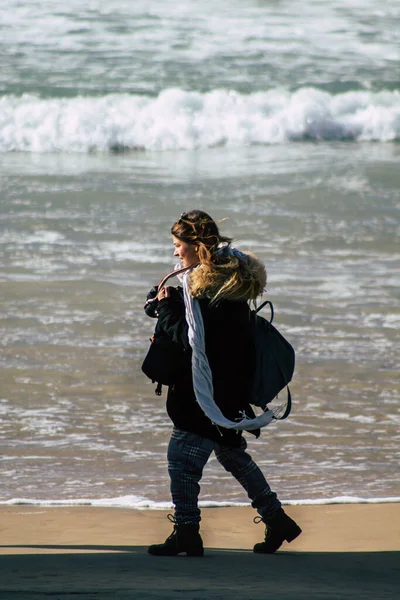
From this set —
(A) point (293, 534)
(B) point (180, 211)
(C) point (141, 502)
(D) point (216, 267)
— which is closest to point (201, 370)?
(D) point (216, 267)

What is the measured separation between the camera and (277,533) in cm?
407

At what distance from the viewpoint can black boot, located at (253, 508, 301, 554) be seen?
4.05m

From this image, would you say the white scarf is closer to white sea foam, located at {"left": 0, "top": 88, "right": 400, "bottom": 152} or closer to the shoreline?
the shoreline

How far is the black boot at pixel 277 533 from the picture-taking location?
405 cm

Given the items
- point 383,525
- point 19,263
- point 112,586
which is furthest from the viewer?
point 19,263

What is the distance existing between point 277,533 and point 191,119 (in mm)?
16509

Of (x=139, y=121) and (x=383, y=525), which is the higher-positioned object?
(x=139, y=121)

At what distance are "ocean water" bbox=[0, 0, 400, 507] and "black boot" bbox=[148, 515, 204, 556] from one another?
→ 2.89 ft

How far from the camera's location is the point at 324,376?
22.7 ft

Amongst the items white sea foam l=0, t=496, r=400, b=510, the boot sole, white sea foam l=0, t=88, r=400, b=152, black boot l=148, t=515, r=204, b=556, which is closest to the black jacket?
black boot l=148, t=515, r=204, b=556

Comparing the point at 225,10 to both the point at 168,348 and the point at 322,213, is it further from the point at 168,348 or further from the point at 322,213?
the point at 168,348

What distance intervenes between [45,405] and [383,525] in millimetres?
2415

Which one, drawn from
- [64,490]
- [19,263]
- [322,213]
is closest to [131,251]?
[19,263]

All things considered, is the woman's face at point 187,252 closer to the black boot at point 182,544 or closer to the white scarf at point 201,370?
the white scarf at point 201,370
